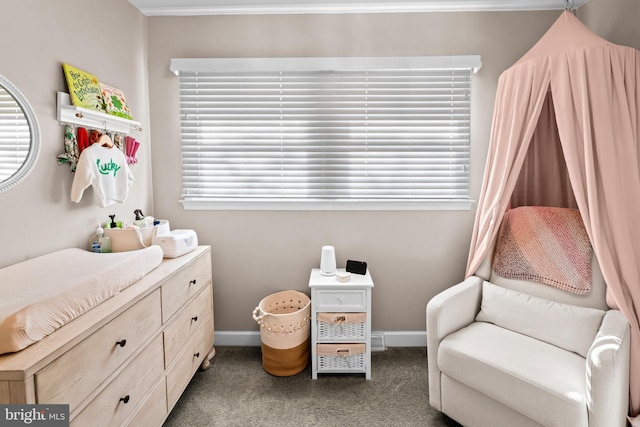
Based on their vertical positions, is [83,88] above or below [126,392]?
above

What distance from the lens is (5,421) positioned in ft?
3.35

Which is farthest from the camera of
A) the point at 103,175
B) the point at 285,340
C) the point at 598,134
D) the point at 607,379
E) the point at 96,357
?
the point at 285,340

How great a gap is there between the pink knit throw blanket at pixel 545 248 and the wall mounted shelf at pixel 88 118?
8.48ft

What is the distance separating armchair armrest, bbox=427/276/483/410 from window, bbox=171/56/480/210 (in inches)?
31.0

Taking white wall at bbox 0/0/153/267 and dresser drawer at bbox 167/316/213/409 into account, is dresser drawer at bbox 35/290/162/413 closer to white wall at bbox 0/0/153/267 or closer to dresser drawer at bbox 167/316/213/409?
dresser drawer at bbox 167/316/213/409

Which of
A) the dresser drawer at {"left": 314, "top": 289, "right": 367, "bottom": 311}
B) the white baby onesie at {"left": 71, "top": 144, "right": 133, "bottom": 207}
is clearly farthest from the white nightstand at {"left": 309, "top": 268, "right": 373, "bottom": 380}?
the white baby onesie at {"left": 71, "top": 144, "right": 133, "bottom": 207}

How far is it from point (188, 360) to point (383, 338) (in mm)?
1432

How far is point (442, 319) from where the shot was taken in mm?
1878

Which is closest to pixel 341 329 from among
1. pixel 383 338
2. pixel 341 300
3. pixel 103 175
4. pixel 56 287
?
pixel 341 300

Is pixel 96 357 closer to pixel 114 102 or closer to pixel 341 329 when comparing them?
pixel 341 329

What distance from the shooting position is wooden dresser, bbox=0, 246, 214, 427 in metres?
1.02

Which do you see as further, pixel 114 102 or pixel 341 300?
pixel 341 300

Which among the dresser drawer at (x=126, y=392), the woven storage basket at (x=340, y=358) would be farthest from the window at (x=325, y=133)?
the dresser drawer at (x=126, y=392)

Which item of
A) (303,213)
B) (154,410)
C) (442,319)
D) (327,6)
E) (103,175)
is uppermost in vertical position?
(327,6)
